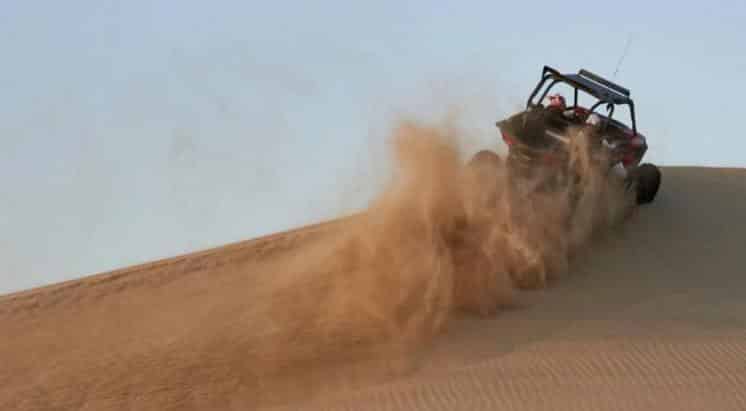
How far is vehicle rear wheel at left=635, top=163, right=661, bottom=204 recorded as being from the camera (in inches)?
468

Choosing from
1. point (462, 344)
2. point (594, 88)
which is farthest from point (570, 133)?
point (462, 344)

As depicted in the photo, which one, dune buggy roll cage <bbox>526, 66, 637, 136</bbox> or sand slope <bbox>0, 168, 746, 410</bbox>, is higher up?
dune buggy roll cage <bbox>526, 66, 637, 136</bbox>

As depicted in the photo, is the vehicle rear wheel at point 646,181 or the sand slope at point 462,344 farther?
the vehicle rear wheel at point 646,181

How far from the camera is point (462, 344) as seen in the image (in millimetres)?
8453

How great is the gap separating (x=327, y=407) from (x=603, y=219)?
5184 mm

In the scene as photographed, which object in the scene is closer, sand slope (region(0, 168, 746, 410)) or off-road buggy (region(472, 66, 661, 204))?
sand slope (region(0, 168, 746, 410))

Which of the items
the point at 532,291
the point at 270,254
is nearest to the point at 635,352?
the point at 532,291

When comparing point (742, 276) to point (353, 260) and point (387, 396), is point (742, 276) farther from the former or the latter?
point (387, 396)

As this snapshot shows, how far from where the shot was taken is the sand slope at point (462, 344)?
7.49 m

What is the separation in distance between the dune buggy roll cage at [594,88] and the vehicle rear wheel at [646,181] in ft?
2.37

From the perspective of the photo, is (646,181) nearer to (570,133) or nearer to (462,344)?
(570,133)

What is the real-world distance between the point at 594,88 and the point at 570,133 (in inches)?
23.6

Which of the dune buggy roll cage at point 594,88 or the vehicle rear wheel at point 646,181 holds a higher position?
the dune buggy roll cage at point 594,88

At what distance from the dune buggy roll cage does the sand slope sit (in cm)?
154
